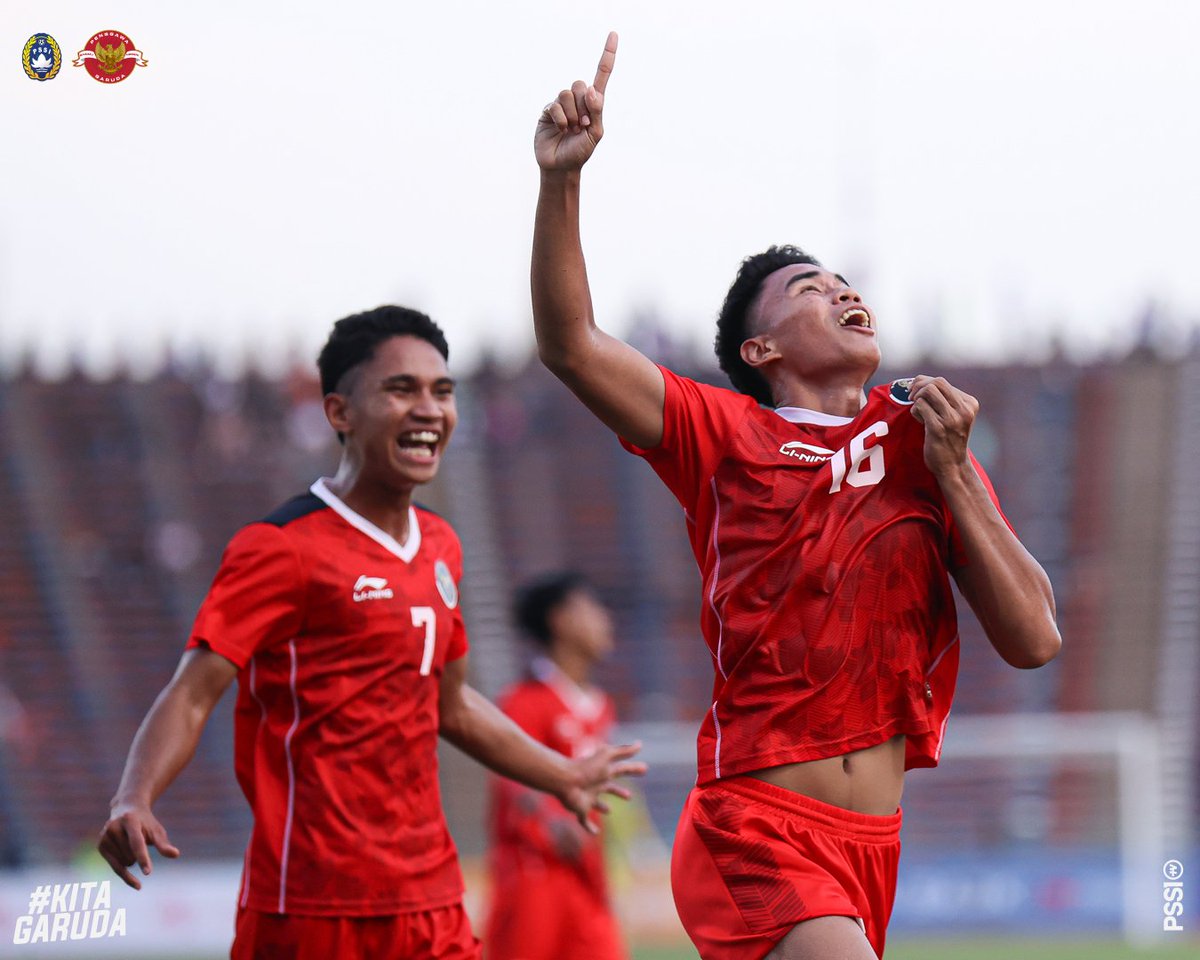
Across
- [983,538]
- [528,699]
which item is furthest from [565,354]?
[528,699]

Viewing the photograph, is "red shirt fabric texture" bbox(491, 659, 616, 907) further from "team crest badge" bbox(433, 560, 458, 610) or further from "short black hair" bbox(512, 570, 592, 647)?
"team crest badge" bbox(433, 560, 458, 610)

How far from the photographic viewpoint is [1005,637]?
3451mm

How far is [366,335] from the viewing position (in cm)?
468

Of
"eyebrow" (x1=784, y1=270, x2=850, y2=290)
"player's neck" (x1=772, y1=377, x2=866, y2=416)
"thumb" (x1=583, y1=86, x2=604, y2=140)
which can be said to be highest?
"thumb" (x1=583, y1=86, x2=604, y2=140)

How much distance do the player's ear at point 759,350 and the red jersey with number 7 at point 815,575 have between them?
0.74ft

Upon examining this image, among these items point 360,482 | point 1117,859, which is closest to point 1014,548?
point 360,482

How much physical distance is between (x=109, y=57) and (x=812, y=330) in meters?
2.43

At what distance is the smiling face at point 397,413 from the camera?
176 inches

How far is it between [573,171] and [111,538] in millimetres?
14795

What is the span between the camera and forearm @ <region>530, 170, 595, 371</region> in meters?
3.31

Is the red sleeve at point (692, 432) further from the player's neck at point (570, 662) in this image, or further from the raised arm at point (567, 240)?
the player's neck at point (570, 662)

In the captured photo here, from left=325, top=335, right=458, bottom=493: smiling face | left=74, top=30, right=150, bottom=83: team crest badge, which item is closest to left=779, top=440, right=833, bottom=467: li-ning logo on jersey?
left=325, top=335, right=458, bottom=493: smiling face

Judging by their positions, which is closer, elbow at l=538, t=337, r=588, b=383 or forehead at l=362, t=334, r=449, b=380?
elbow at l=538, t=337, r=588, b=383

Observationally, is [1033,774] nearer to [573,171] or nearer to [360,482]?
[360,482]
